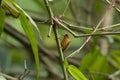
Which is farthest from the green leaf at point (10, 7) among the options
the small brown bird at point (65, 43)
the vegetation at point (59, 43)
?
the small brown bird at point (65, 43)

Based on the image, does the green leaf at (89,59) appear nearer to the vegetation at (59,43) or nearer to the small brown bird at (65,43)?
the vegetation at (59,43)

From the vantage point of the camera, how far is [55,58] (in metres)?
2.04

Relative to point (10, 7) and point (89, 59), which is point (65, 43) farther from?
point (89, 59)

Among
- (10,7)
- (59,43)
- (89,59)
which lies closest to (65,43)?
(59,43)

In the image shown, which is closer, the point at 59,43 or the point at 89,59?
the point at 59,43

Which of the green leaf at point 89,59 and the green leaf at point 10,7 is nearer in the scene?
the green leaf at point 10,7

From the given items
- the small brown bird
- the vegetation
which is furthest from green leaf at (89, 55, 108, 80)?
the small brown bird

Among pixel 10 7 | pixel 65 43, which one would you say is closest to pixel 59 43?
pixel 65 43

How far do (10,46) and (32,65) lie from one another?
269 millimetres

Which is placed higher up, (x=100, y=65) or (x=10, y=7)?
(x=10, y=7)

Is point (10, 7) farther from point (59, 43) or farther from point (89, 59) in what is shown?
point (89, 59)

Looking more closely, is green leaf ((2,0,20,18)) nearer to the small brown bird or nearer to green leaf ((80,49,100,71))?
the small brown bird

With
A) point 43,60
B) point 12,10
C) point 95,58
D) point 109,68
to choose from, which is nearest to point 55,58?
point 43,60

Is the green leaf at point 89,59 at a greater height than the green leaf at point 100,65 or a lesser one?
greater
